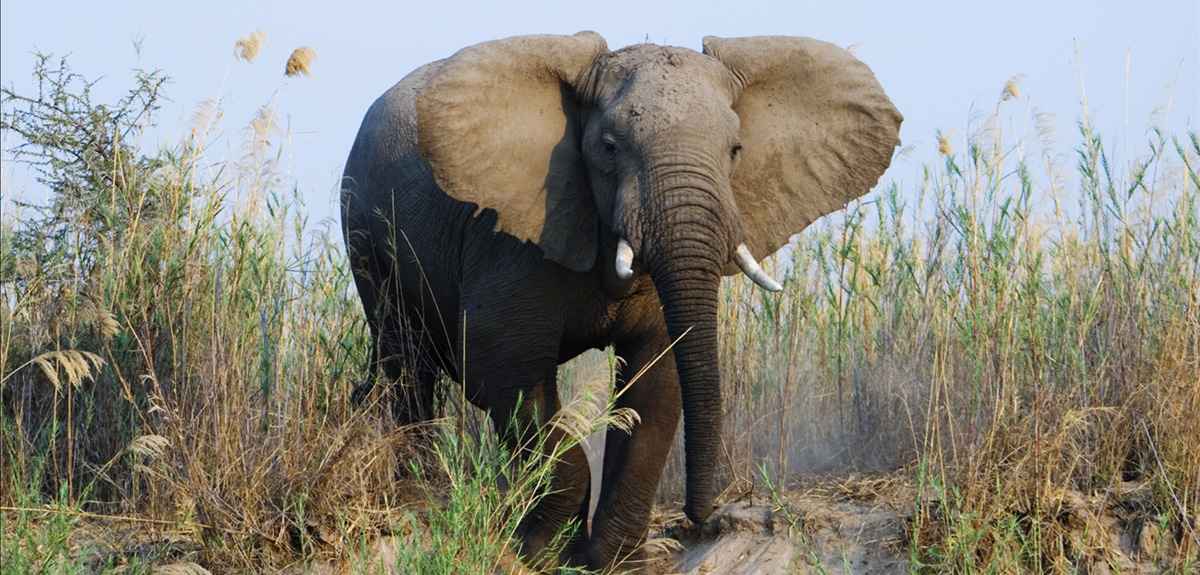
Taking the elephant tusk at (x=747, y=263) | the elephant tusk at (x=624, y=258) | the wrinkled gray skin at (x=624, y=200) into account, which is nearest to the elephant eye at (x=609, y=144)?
the wrinkled gray skin at (x=624, y=200)

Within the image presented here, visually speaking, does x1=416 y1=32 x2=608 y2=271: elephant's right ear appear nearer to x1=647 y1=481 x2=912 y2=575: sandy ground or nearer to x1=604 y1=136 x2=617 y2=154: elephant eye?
x1=604 y1=136 x2=617 y2=154: elephant eye

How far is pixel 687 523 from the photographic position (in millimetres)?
6195

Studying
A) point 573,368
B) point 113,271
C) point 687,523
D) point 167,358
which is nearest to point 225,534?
point 167,358

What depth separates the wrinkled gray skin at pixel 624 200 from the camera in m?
4.92

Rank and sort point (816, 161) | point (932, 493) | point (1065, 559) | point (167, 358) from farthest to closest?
point (167, 358)
point (816, 161)
point (932, 493)
point (1065, 559)

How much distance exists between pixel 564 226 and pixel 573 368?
13.1ft

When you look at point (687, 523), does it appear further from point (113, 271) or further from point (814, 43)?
point (113, 271)

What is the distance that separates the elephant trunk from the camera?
4824mm

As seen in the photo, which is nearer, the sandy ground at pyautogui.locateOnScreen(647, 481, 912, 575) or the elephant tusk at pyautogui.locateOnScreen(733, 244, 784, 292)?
the elephant tusk at pyautogui.locateOnScreen(733, 244, 784, 292)

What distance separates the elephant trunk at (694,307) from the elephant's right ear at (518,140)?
58 cm

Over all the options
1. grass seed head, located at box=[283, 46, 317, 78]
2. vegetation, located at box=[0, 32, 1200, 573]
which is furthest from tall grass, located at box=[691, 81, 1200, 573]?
grass seed head, located at box=[283, 46, 317, 78]

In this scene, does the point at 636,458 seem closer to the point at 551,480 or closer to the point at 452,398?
the point at 551,480

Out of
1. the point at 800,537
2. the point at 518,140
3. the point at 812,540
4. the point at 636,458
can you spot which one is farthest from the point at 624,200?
the point at 812,540

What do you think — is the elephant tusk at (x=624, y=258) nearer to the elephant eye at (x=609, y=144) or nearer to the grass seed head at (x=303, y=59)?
the elephant eye at (x=609, y=144)
